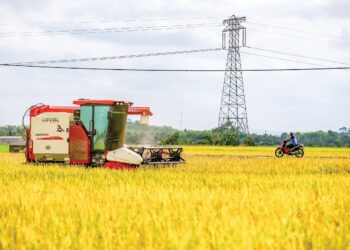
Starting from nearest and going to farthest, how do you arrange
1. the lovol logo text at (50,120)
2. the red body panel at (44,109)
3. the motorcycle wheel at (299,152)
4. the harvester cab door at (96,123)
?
the harvester cab door at (96,123) → the lovol logo text at (50,120) → the red body panel at (44,109) → the motorcycle wheel at (299,152)

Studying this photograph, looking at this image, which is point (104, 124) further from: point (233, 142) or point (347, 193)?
point (233, 142)

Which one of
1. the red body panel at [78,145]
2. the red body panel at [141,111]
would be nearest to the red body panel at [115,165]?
the red body panel at [78,145]

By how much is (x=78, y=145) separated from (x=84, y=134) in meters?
0.47

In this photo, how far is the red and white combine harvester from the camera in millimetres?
18656

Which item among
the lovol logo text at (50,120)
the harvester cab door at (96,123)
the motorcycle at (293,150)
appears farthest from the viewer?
the motorcycle at (293,150)

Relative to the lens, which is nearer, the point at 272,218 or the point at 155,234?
the point at 155,234

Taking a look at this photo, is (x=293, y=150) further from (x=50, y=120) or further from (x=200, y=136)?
(x=200, y=136)

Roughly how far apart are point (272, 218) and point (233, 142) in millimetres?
73681

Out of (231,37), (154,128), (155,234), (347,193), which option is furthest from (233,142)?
(155,234)

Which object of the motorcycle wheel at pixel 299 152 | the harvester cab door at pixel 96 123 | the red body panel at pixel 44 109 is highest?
the red body panel at pixel 44 109

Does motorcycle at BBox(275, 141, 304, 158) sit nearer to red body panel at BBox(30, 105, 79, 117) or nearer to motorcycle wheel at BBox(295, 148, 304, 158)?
motorcycle wheel at BBox(295, 148, 304, 158)

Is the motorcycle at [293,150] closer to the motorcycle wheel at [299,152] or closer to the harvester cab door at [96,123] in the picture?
the motorcycle wheel at [299,152]

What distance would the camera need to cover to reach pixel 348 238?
222 inches

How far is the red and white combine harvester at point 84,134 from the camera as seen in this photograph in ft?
61.2
